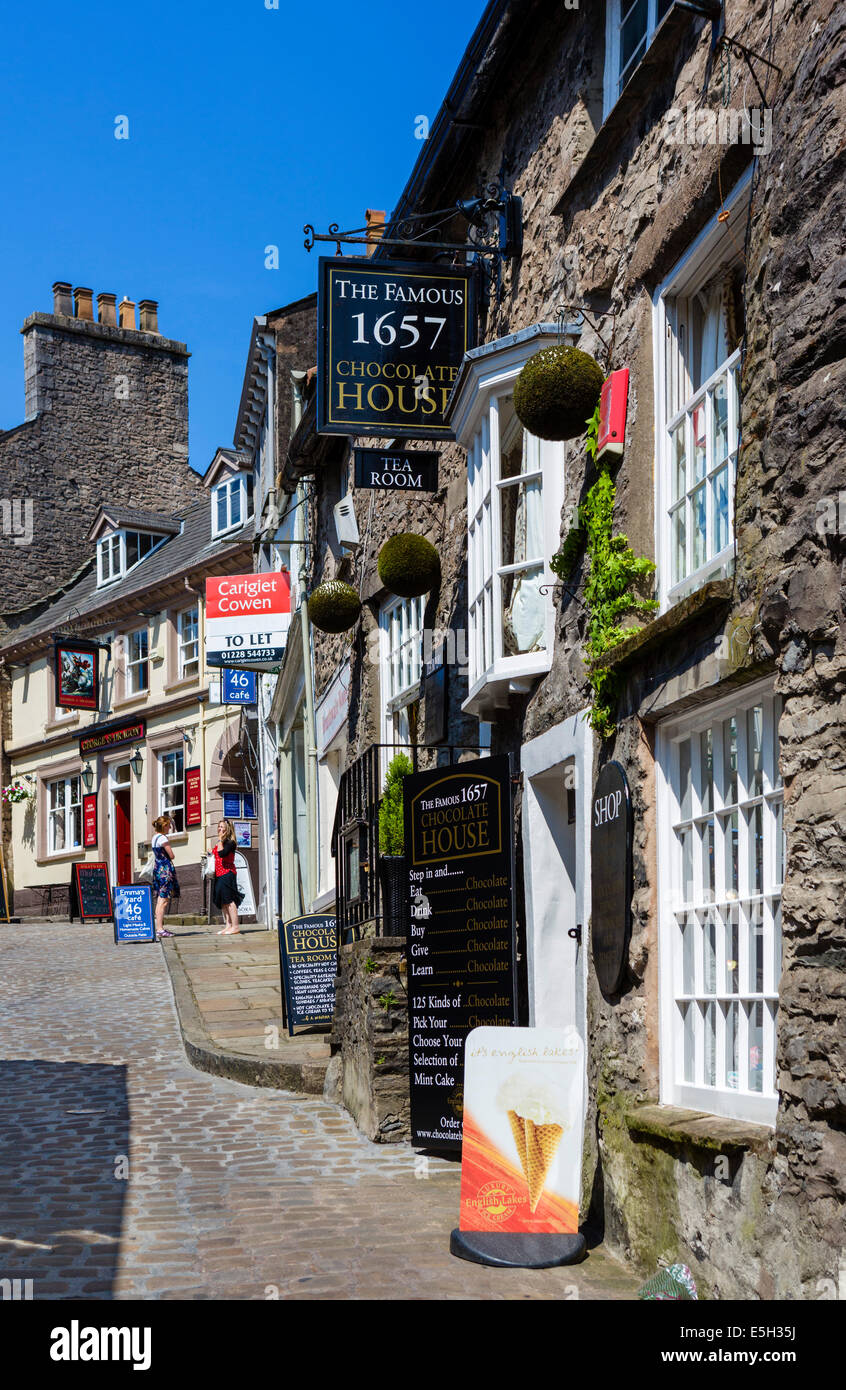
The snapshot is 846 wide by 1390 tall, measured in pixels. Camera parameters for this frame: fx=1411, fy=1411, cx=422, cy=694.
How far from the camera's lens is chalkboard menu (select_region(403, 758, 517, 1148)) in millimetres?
7621

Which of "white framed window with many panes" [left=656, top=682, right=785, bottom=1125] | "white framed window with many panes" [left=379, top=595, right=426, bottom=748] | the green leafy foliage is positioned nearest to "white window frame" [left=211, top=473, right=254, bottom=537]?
"white framed window with many panes" [left=379, top=595, right=426, bottom=748]

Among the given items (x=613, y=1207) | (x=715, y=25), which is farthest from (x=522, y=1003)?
(x=715, y=25)

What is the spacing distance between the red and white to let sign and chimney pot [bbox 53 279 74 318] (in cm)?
1761

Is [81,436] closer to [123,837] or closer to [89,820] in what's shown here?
[89,820]

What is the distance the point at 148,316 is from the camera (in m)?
36.2

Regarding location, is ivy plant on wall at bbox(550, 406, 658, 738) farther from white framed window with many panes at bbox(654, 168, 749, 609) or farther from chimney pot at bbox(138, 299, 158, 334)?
chimney pot at bbox(138, 299, 158, 334)

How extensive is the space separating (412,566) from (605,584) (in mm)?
4000

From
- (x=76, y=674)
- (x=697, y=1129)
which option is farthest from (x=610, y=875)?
(x=76, y=674)

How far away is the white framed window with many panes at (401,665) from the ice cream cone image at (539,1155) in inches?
220

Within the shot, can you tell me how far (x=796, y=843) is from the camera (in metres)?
4.32

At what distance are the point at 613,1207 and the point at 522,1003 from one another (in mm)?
1991

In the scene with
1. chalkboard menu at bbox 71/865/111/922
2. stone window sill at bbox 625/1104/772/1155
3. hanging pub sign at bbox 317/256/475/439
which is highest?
hanging pub sign at bbox 317/256/475/439

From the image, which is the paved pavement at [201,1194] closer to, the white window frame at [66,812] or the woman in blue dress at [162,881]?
the woman in blue dress at [162,881]
